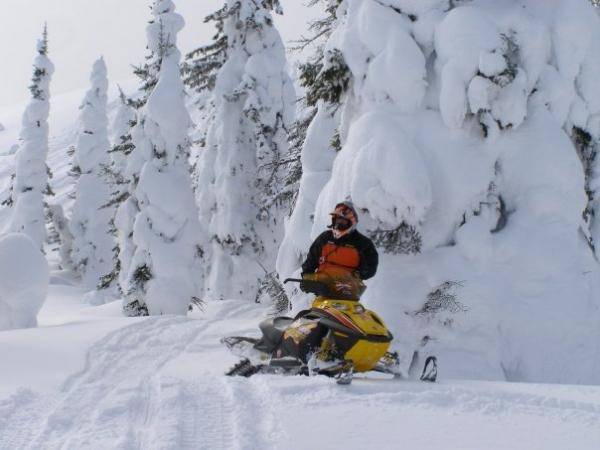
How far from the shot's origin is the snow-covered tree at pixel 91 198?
1609 inches

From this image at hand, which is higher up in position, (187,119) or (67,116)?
(67,116)

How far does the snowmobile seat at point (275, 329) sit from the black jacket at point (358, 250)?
817 millimetres

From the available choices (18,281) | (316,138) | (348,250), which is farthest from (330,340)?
(18,281)

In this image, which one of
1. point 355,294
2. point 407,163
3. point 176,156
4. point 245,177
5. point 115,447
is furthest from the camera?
point 245,177

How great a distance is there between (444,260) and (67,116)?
124m

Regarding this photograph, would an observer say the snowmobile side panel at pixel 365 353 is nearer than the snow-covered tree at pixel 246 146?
Yes

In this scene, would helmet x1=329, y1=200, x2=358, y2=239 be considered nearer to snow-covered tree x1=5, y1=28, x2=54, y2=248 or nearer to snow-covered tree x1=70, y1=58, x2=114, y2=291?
snow-covered tree x1=5, y1=28, x2=54, y2=248

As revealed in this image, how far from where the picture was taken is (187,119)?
2045 centimetres

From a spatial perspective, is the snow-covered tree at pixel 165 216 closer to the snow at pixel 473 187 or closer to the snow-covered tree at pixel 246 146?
the snow-covered tree at pixel 246 146

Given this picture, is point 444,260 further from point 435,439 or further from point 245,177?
point 245,177

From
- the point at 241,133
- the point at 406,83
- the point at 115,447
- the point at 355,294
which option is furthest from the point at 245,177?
the point at 115,447

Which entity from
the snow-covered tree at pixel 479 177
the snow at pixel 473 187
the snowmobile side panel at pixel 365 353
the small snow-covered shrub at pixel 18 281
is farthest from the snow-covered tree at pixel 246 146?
the snowmobile side panel at pixel 365 353

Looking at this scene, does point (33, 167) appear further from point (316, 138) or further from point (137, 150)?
point (316, 138)

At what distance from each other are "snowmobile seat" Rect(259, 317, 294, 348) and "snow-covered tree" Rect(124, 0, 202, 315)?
1174cm
